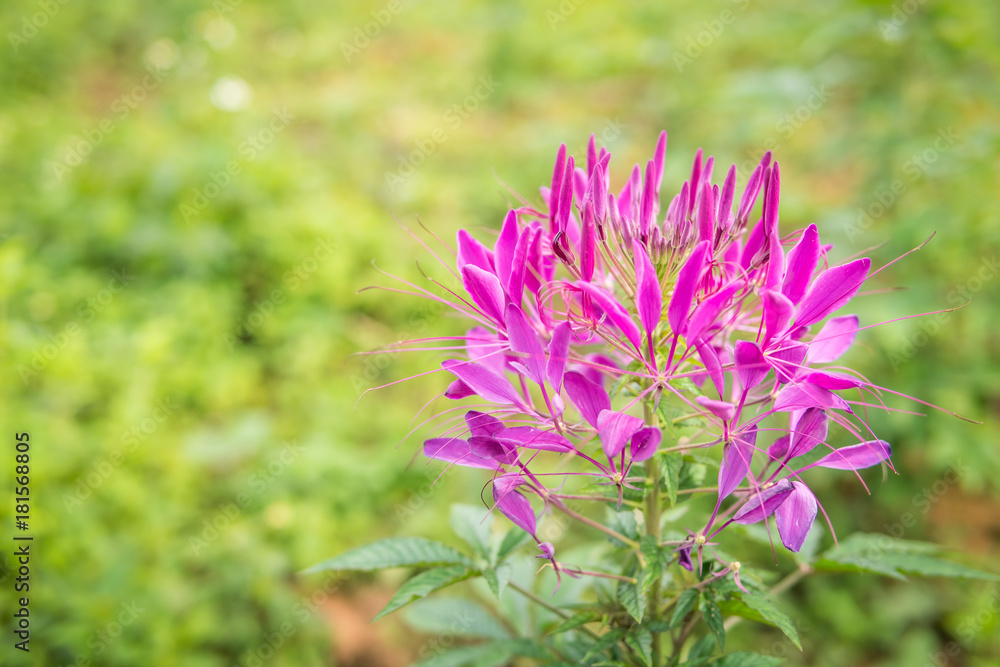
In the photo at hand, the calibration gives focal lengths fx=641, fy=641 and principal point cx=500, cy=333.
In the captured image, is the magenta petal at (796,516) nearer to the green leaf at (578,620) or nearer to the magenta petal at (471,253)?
the green leaf at (578,620)

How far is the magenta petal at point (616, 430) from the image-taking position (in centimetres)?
84

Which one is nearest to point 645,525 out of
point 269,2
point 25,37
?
point 25,37

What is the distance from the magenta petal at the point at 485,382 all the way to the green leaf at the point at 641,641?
398mm

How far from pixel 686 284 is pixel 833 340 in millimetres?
323

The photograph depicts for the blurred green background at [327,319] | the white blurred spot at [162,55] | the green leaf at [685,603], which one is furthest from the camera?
the white blurred spot at [162,55]

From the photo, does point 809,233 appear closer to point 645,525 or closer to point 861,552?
point 645,525

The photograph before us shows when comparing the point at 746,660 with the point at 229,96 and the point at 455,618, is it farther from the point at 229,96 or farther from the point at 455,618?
the point at 229,96

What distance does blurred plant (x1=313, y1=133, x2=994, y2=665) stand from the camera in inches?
34.7

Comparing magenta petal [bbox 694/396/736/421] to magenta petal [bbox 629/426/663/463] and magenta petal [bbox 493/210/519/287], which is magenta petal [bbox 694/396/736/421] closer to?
magenta petal [bbox 629/426/663/463]

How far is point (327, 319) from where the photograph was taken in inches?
136

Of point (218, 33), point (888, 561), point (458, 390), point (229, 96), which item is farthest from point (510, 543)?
point (218, 33)

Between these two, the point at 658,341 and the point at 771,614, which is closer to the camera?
the point at 771,614

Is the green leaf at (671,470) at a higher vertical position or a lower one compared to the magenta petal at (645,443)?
lower

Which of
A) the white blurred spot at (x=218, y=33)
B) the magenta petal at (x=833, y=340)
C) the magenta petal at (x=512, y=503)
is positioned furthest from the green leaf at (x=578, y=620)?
the white blurred spot at (x=218, y=33)
